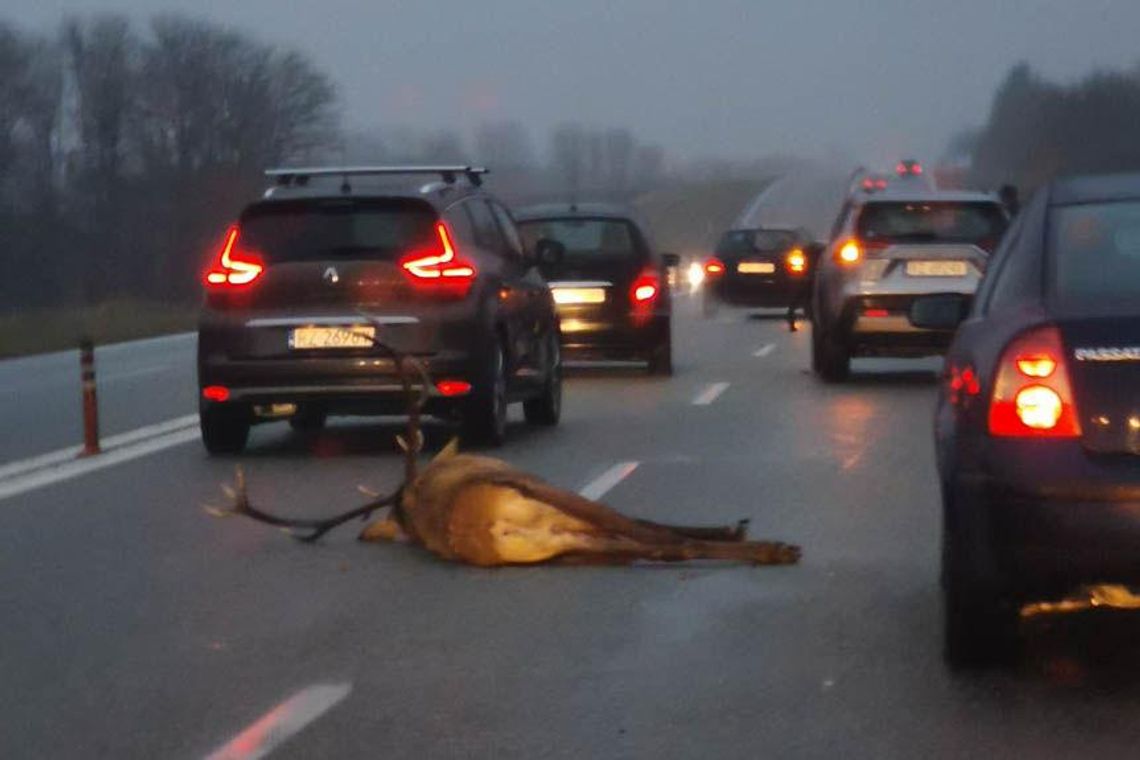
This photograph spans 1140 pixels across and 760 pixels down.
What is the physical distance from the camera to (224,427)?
1521 cm

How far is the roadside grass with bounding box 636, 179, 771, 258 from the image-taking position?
11862 centimetres

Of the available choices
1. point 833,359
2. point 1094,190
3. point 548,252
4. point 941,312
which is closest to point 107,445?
point 548,252

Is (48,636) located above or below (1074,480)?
below

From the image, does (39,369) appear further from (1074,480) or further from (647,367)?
(1074,480)

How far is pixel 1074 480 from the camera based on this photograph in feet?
Answer: 22.0

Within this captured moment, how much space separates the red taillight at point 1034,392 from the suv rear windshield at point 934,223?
13.8 meters

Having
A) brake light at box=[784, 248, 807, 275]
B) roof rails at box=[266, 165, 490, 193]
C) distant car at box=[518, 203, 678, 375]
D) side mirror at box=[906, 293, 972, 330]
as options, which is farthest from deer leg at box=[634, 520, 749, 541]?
brake light at box=[784, 248, 807, 275]

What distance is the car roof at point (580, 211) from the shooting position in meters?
22.7

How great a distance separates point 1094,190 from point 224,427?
8523 millimetres

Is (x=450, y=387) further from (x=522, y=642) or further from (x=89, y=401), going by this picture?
(x=522, y=642)

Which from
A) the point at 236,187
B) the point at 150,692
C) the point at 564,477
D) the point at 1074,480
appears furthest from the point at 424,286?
the point at 236,187

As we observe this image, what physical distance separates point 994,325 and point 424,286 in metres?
7.70

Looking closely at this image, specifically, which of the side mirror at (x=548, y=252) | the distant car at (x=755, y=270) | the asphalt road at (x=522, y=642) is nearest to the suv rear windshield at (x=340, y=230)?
the asphalt road at (x=522, y=642)

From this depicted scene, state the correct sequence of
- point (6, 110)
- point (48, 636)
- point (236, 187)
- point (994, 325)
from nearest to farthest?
point (994, 325) → point (48, 636) → point (236, 187) → point (6, 110)
